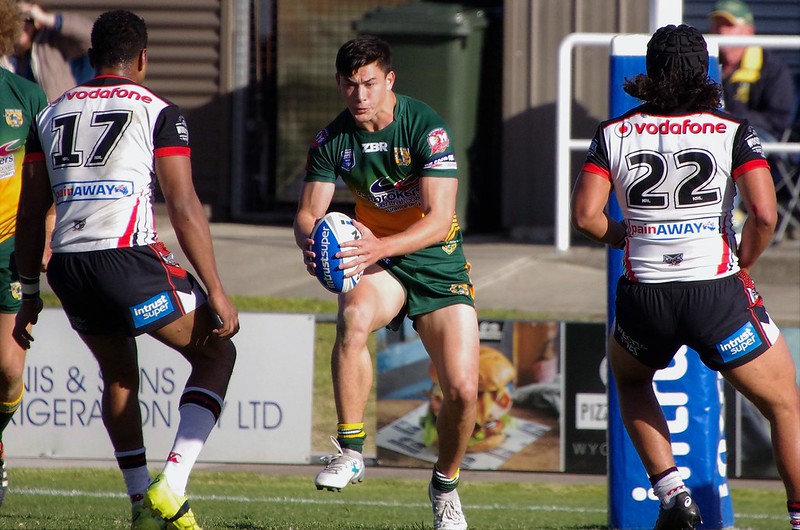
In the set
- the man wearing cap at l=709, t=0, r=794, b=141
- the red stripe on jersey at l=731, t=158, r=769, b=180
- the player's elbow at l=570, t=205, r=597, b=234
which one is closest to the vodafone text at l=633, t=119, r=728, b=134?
the red stripe on jersey at l=731, t=158, r=769, b=180

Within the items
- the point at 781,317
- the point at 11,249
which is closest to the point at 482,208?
the point at 781,317

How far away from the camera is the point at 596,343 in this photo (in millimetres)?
8359

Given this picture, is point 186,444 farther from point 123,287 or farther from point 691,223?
point 691,223

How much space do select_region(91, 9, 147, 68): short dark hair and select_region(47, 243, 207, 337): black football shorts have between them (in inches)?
30.8

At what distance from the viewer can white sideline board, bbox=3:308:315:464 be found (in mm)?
8594

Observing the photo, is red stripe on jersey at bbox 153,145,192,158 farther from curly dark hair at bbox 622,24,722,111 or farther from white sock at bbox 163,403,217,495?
curly dark hair at bbox 622,24,722,111

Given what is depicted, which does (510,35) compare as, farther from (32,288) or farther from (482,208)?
(32,288)

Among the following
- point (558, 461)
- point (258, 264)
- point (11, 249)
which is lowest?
point (558, 461)

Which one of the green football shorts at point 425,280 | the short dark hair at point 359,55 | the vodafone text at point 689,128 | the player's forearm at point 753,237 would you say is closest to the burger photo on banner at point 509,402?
the green football shorts at point 425,280

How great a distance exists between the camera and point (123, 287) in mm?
4832

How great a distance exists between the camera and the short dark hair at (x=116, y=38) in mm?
4922

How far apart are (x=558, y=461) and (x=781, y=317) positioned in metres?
2.18

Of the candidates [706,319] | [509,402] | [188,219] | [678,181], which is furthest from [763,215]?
[509,402]

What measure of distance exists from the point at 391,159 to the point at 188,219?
1.23 m
